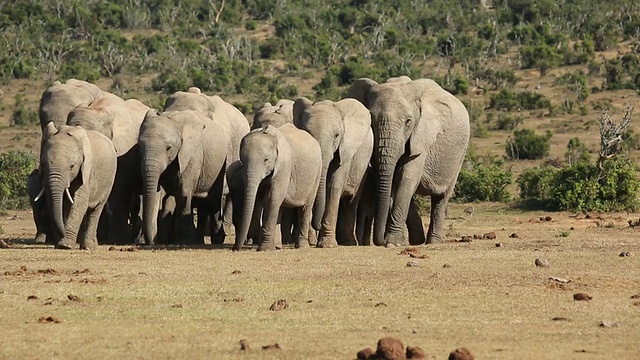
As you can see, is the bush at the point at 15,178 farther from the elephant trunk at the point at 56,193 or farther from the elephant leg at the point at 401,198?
the elephant trunk at the point at 56,193

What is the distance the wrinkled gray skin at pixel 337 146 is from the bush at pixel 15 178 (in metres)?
9.89

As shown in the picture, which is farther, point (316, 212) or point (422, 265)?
point (316, 212)

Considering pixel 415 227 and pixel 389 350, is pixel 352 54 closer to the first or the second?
pixel 415 227

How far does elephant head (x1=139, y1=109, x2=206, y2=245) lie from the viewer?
1839 cm

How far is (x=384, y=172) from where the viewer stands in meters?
18.9

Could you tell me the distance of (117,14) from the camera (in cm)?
6912

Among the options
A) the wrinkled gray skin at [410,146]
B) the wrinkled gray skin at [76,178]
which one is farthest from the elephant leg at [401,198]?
the wrinkled gray skin at [76,178]

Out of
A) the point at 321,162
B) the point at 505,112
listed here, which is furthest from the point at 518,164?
the point at 321,162

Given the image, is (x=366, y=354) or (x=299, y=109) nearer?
(x=366, y=354)

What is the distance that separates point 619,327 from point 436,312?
1519 millimetres

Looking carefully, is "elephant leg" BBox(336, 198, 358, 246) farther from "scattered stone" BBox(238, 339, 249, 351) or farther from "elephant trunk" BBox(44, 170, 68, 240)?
"scattered stone" BBox(238, 339, 249, 351)

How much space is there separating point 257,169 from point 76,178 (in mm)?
2316

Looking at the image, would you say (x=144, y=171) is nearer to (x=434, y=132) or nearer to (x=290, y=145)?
(x=290, y=145)

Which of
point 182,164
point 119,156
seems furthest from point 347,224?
point 119,156
